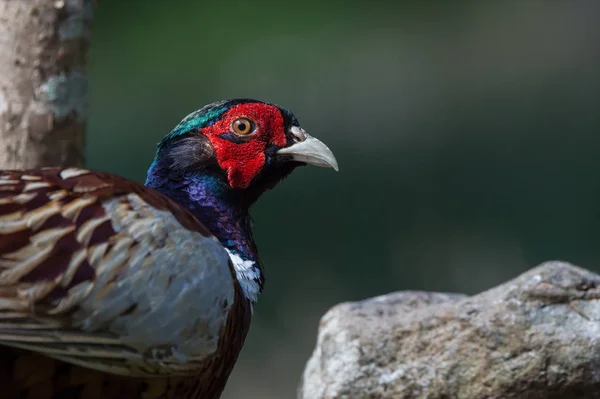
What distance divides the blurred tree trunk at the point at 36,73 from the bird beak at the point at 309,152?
3.18 feet

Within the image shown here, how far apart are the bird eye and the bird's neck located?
0.47 feet

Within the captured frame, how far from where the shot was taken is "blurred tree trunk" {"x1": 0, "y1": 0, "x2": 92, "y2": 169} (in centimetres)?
320

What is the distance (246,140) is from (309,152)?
0.19m

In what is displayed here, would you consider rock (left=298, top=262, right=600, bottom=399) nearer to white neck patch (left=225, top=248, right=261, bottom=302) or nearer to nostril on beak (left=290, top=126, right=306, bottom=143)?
white neck patch (left=225, top=248, right=261, bottom=302)

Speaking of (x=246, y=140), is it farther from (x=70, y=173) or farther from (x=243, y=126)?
(x=70, y=173)

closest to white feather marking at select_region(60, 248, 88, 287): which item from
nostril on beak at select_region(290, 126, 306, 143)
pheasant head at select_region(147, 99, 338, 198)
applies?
pheasant head at select_region(147, 99, 338, 198)

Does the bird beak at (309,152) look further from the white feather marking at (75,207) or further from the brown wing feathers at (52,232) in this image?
the white feather marking at (75,207)

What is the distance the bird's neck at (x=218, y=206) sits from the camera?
102 inches

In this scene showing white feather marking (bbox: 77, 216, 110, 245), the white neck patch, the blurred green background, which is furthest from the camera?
the blurred green background

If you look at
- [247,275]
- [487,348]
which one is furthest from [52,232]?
[487,348]

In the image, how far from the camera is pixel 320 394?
112 inches

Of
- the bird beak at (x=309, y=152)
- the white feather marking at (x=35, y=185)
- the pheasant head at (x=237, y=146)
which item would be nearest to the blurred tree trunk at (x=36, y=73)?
the pheasant head at (x=237, y=146)

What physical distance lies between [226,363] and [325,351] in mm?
574

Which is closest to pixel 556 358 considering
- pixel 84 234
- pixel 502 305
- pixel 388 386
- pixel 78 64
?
pixel 502 305
